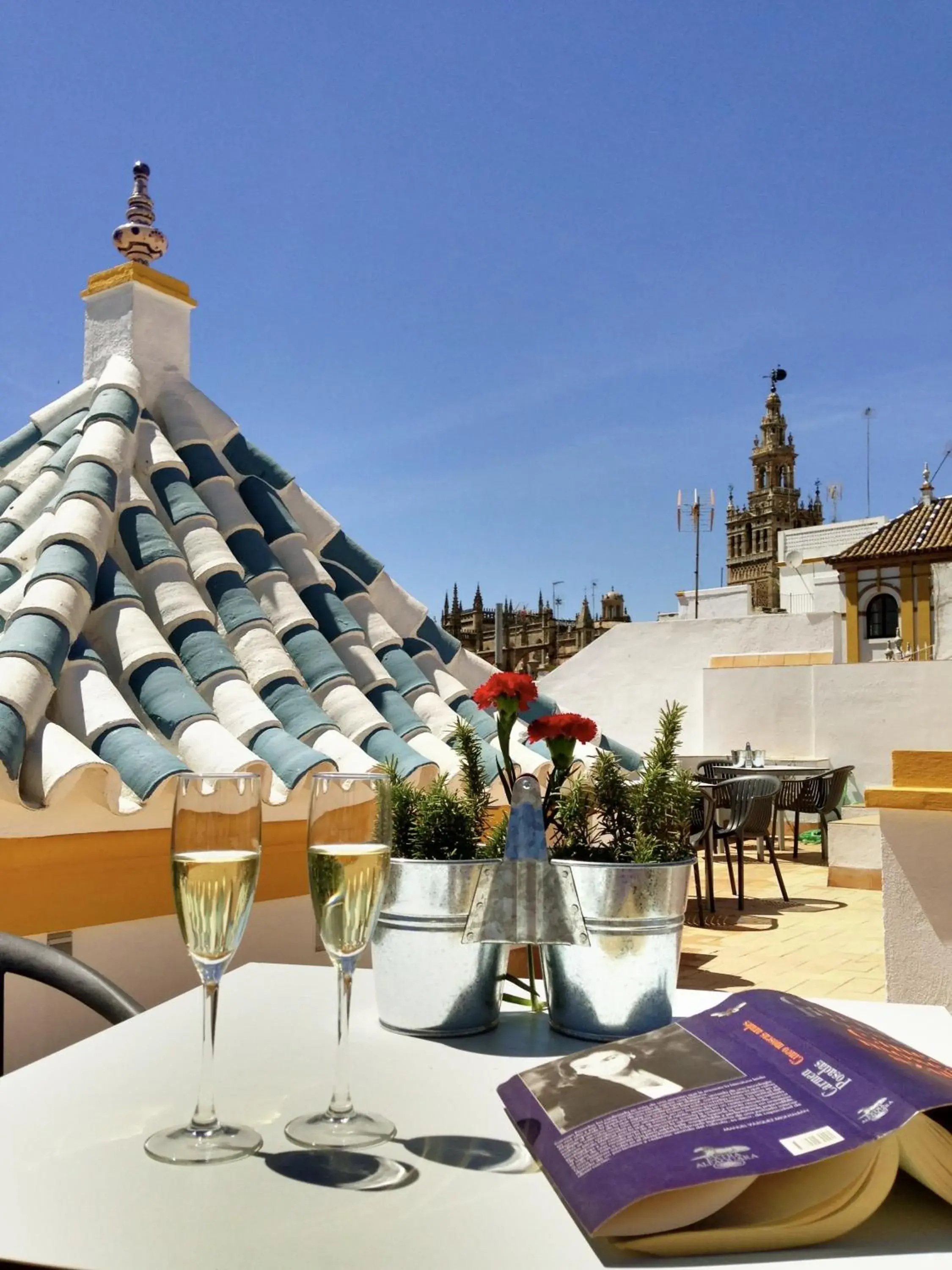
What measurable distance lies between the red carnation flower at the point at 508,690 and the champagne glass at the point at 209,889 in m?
0.48

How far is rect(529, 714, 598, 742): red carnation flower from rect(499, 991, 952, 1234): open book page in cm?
40

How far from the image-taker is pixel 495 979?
1293 millimetres

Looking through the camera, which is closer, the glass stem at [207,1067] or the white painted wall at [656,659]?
the glass stem at [207,1067]

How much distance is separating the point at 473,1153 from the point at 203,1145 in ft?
0.84

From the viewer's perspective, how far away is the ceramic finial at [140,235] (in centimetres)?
384

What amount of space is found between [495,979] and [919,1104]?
632 millimetres

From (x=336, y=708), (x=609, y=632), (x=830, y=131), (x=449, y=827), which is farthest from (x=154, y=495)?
(x=609, y=632)

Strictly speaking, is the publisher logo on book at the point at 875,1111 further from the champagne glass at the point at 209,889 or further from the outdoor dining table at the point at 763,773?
the outdoor dining table at the point at 763,773

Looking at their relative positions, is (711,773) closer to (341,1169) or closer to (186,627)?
(186,627)

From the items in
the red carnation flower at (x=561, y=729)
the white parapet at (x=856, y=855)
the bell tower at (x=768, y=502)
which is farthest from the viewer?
the bell tower at (x=768, y=502)

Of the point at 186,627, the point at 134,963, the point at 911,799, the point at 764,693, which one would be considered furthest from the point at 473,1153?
the point at 764,693

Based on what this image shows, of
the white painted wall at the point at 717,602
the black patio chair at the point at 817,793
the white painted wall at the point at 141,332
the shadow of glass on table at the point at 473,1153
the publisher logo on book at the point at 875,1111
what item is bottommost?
the black patio chair at the point at 817,793

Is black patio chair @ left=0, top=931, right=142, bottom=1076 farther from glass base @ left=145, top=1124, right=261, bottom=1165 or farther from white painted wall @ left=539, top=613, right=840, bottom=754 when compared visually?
white painted wall @ left=539, top=613, right=840, bottom=754

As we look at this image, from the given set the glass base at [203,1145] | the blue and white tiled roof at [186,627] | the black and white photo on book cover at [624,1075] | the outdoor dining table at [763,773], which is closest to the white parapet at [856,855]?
the outdoor dining table at [763,773]
